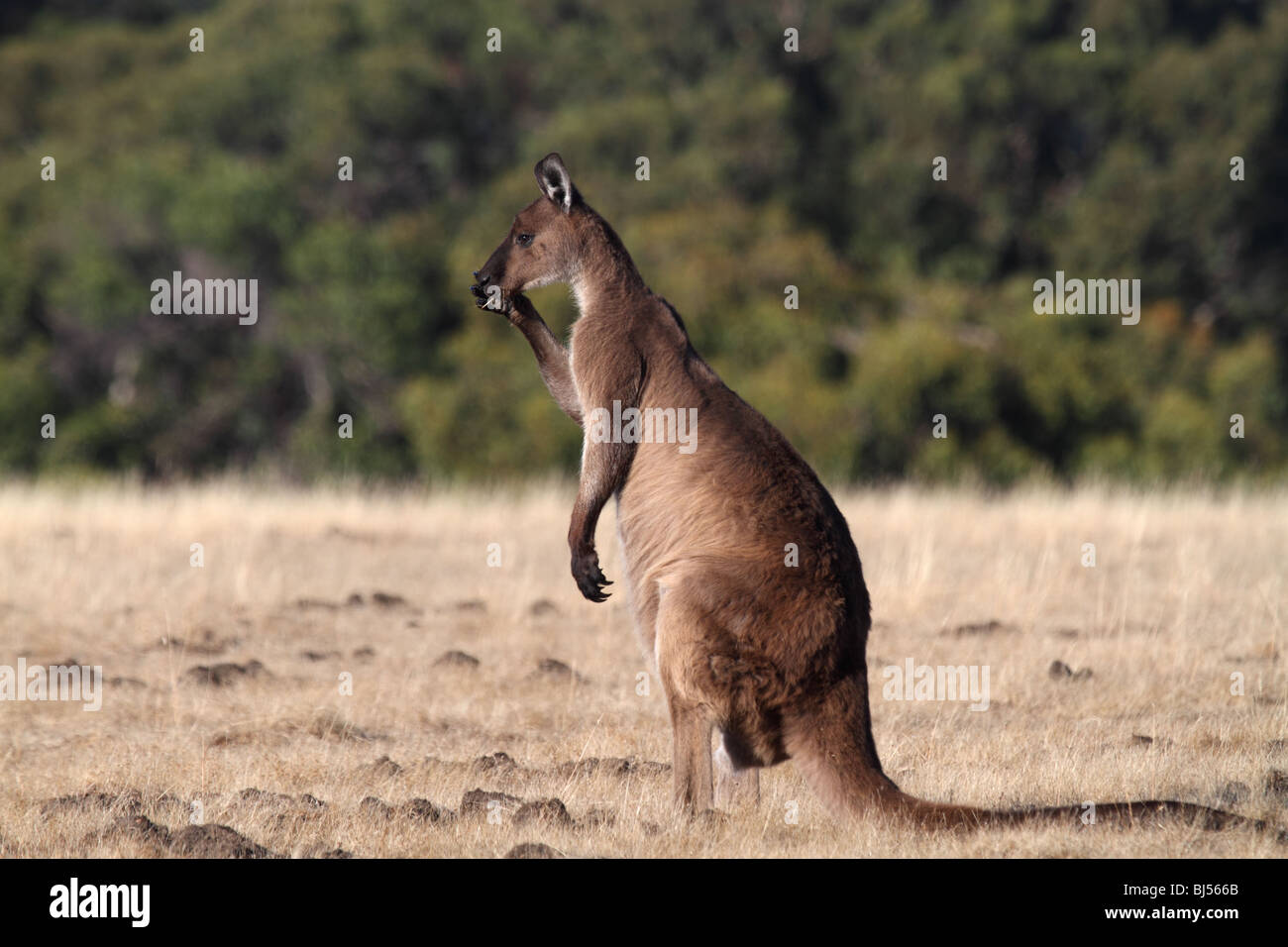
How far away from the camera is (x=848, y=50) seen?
30672 millimetres

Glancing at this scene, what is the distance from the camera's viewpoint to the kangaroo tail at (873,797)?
4961 mm

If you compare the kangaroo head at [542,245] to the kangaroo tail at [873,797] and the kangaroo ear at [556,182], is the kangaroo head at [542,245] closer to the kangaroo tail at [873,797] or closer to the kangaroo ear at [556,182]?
the kangaroo ear at [556,182]

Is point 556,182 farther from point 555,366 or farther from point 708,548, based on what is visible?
point 708,548

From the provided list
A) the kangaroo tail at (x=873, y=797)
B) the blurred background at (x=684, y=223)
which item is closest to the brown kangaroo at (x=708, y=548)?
the kangaroo tail at (x=873, y=797)

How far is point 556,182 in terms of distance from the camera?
6641mm

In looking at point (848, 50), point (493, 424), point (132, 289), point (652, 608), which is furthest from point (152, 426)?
point (652, 608)

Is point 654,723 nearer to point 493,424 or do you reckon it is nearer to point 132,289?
point 493,424

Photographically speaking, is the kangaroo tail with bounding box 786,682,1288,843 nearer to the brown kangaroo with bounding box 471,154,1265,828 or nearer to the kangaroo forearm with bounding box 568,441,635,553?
the brown kangaroo with bounding box 471,154,1265,828

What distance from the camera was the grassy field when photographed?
5.55 meters

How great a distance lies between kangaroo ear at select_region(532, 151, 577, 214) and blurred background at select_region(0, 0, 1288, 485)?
14.0 meters

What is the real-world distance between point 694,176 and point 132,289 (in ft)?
30.8

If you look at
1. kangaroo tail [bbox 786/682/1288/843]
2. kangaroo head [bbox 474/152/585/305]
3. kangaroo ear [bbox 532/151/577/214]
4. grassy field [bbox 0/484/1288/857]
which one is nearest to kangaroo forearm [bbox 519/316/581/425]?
kangaroo head [bbox 474/152/585/305]

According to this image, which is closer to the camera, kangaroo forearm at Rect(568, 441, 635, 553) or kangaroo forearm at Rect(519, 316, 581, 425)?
kangaroo forearm at Rect(568, 441, 635, 553)

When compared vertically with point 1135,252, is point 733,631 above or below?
below
